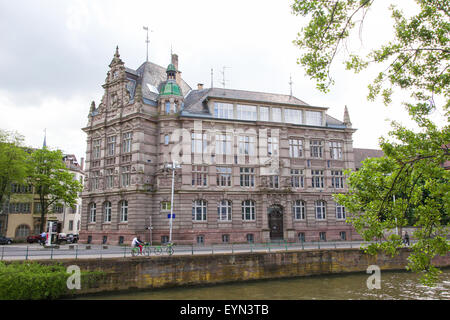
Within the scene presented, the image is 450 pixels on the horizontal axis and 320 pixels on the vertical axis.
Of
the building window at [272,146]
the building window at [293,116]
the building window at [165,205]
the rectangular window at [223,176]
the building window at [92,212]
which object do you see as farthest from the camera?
the building window at [293,116]

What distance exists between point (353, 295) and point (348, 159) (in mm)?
27848

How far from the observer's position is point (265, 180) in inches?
1655

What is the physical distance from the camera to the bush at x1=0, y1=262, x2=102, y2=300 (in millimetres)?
19359

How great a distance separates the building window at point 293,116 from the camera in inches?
1820

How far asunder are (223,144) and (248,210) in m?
8.53

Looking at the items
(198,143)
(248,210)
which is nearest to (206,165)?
(198,143)

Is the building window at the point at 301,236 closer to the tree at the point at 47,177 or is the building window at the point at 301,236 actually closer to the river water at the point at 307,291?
the river water at the point at 307,291

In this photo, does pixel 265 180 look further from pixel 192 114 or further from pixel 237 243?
pixel 192 114

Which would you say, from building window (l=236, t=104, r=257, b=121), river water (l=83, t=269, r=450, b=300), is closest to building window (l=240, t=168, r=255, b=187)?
building window (l=236, t=104, r=257, b=121)

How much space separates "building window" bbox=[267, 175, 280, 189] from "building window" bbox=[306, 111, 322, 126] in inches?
379

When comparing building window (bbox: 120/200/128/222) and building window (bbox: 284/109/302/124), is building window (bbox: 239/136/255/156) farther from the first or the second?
building window (bbox: 120/200/128/222)

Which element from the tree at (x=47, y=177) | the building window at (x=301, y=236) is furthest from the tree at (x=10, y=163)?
the building window at (x=301, y=236)

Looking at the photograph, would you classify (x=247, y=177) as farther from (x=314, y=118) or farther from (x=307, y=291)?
(x=307, y=291)

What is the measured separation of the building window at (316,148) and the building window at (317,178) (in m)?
2.20
